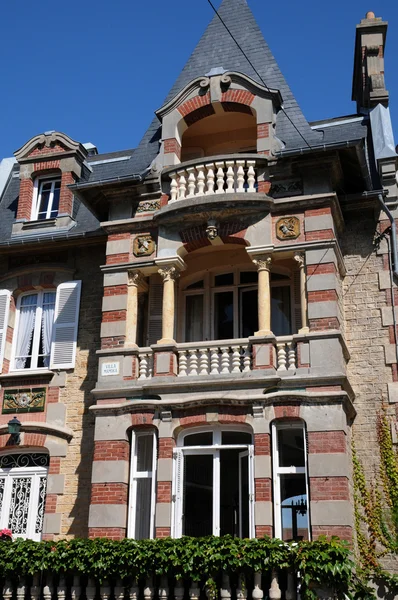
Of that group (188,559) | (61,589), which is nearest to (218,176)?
(188,559)

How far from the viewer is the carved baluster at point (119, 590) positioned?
33.6 ft

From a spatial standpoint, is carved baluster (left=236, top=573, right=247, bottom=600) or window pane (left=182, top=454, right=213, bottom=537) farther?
window pane (left=182, top=454, right=213, bottom=537)

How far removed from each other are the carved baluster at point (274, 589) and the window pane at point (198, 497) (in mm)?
2074

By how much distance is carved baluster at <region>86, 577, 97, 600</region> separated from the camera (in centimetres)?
1031

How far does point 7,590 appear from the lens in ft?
35.4

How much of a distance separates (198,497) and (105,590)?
7.23 feet

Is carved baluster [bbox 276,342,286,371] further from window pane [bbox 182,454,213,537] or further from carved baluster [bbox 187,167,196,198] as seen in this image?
carved baluster [bbox 187,167,196,198]

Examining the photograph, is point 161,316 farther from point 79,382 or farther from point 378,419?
point 378,419

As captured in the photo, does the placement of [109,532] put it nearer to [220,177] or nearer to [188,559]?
[188,559]

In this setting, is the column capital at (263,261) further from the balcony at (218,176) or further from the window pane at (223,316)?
the window pane at (223,316)

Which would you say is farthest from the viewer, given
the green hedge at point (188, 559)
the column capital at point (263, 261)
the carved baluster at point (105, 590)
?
the column capital at point (263, 261)

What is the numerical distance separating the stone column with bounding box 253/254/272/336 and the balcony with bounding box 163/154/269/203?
50.7 inches

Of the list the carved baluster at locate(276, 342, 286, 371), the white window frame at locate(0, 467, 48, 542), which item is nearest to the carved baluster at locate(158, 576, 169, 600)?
the carved baluster at locate(276, 342, 286, 371)

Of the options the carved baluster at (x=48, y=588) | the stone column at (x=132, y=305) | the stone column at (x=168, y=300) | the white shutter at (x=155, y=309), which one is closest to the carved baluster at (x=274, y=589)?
the carved baluster at (x=48, y=588)
